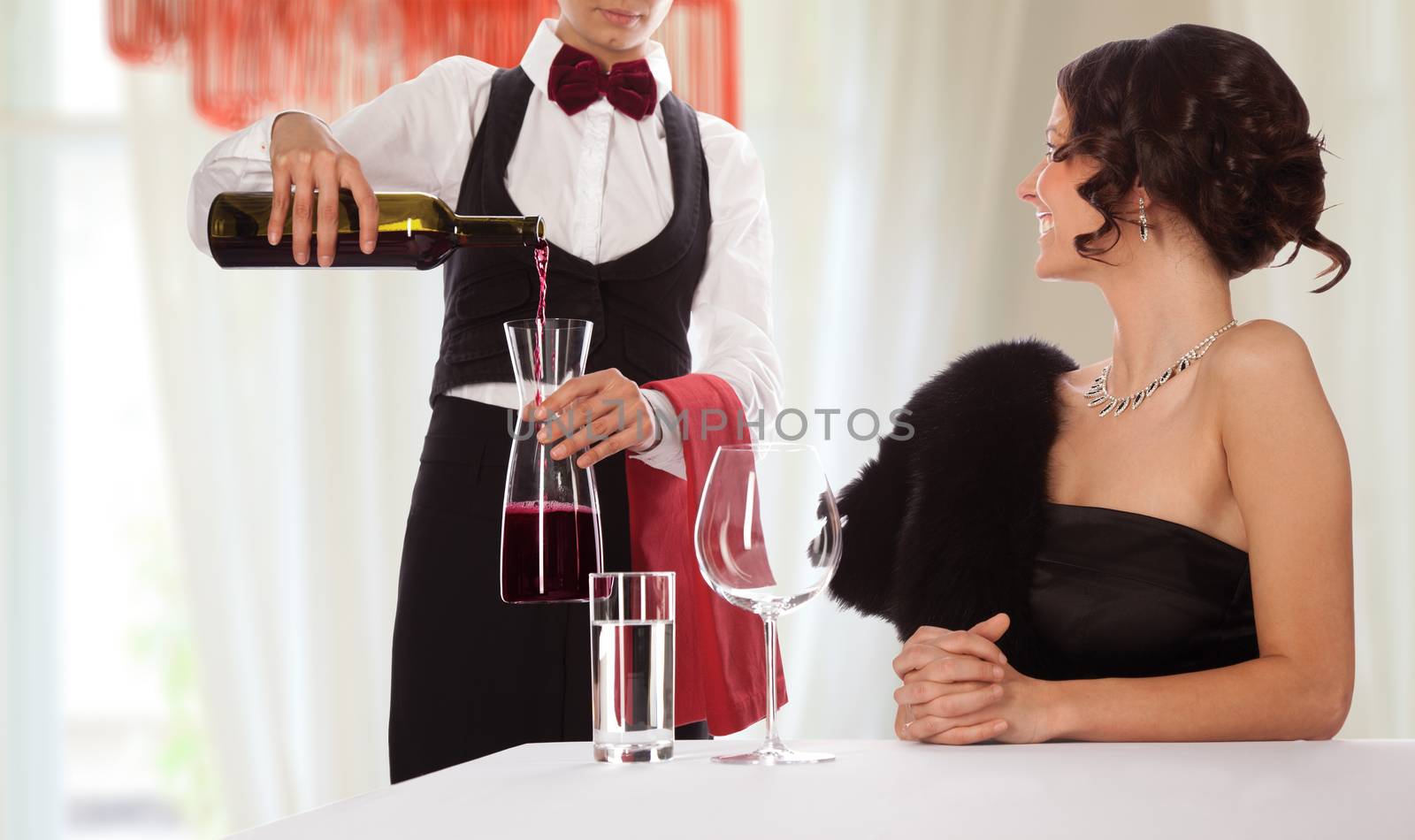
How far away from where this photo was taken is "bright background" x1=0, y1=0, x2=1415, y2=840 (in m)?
2.71

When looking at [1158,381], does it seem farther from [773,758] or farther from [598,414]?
[773,758]

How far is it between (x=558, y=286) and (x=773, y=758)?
920 millimetres

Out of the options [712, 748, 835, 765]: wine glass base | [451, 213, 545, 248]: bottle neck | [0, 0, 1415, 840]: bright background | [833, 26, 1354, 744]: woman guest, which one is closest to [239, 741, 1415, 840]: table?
[712, 748, 835, 765]: wine glass base

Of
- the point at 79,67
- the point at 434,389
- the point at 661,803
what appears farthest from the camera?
the point at 79,67

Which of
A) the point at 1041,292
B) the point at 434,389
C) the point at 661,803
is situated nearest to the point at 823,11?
the point at 1041,292

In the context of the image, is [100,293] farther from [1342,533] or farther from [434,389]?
[1342,533]

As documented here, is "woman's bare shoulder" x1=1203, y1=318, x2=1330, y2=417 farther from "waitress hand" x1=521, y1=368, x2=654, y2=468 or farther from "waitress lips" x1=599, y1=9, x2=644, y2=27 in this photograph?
"waitress lips" x1=599, y1=9, x2=644, y2=27

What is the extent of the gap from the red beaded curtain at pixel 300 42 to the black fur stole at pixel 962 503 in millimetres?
1415

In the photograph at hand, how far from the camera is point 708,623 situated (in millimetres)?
1520

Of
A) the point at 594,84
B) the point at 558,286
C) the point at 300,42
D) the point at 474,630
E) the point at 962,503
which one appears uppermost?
the point at 300,42

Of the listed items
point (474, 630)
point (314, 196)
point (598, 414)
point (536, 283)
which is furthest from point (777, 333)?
point (314, 196)

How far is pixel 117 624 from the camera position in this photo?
9.69 feet

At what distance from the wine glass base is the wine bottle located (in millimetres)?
639

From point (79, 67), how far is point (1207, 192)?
2673 millimetres
